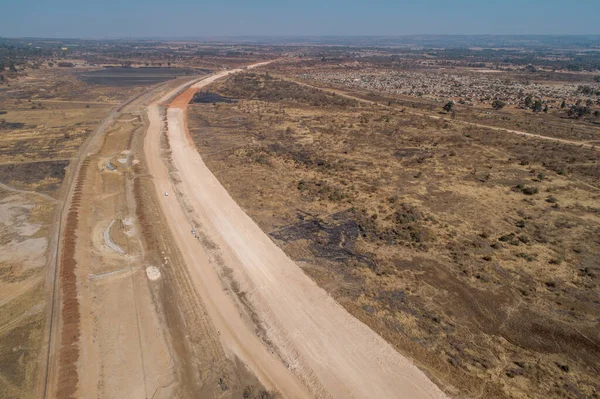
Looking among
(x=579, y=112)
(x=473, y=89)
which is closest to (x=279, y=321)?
(x=579, y=112)

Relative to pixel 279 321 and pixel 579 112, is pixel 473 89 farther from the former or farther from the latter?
pixel 279 321

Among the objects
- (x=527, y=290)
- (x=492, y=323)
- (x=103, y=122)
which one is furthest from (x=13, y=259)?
(x=103, y=122)

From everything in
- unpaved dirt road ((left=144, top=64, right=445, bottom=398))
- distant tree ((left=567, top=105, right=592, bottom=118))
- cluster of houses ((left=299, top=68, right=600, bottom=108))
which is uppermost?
cluster of houses ((left=299, top=68, right=600, bottom=108))

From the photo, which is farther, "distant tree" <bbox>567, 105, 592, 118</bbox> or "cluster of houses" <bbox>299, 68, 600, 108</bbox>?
"cluster of houses" <bbox>299, 68, 600, 108</bbox>

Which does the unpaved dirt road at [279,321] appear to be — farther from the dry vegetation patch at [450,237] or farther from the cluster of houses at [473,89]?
the cluster of houses at [473,89]

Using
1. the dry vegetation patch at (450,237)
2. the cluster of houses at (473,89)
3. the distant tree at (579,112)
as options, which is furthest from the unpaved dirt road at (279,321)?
the cluster of houses at (473,89)

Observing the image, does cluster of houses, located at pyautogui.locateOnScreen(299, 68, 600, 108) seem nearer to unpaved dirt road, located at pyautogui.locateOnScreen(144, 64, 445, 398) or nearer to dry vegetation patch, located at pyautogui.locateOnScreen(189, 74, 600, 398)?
dry vegetation patch, located at pyautogui.locateOnScreen(189, 74, 600, 398)

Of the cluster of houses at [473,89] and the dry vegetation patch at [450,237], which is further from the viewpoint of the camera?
the cluster of houses at [473,89]

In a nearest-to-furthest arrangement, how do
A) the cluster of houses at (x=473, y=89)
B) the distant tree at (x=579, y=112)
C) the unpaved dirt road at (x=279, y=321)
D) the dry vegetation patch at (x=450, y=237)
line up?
the unpaved dirt road at (x=279, y=321)
the dry vegetation patch at (x=450, y=237)
the distant tree at (x=579, y=112)
the cluster of houses at (x=473, y=89)

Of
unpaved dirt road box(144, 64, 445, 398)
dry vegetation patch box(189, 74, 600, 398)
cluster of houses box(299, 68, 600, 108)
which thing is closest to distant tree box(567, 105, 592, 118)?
cluster of houses box(299, 68, 600, 108)
